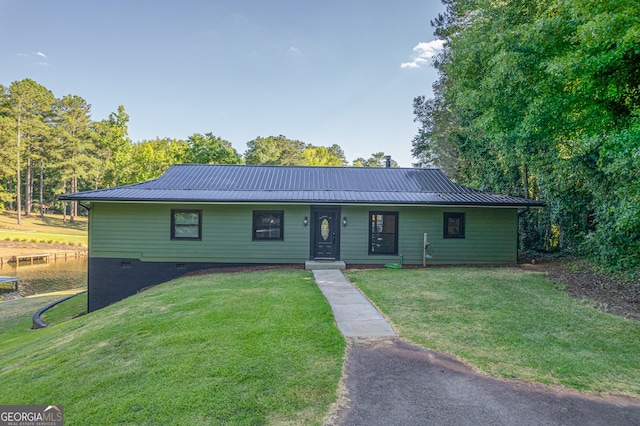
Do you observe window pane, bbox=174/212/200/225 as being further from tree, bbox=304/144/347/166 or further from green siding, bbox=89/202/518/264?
tree, bbox=304/144/347/166

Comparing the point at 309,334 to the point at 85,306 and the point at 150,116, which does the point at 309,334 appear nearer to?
the point at 85,306

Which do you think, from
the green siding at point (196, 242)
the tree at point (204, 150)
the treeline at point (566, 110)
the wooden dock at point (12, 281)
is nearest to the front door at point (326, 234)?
the green siding at point (196, 242)

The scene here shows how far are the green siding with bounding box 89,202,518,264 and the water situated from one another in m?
10.0

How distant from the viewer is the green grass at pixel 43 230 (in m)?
28.9

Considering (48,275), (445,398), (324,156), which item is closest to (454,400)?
(445,398)

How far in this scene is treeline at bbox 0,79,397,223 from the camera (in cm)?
2692

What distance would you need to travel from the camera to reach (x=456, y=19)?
60.4ft

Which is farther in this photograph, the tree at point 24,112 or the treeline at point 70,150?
the tree at point 24,112

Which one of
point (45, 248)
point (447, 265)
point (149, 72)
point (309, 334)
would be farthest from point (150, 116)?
point (309, 334)

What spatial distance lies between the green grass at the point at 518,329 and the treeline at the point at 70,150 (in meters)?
21.8

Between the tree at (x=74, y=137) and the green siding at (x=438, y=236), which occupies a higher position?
the tree at (x=74, y=137)

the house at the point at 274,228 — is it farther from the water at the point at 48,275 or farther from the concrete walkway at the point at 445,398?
the water at the point at 48,275

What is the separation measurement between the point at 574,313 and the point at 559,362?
2.71m

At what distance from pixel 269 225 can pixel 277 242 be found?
0.64 meters
